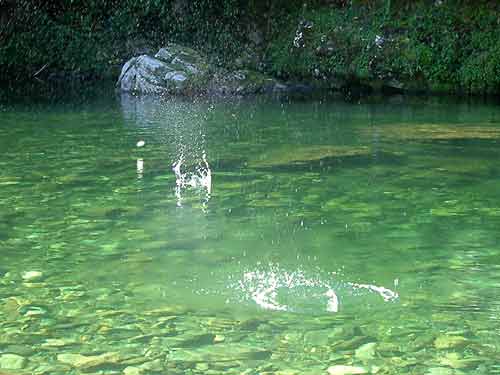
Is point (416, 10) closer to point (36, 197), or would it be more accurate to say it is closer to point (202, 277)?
point (36, 197)

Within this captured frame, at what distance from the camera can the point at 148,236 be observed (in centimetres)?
642

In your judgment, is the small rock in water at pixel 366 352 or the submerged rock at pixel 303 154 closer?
the small rock in water at pixel 366 352

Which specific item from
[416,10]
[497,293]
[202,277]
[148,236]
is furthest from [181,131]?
[416,10]

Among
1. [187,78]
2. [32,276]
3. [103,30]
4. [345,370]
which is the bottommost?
[345,370]

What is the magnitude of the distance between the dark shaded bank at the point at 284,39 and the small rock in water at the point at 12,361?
18.3 metres

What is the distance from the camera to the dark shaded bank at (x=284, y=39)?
21.4 m

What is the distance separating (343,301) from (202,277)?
1077 mm

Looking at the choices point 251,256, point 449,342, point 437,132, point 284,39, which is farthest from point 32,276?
point 284,39

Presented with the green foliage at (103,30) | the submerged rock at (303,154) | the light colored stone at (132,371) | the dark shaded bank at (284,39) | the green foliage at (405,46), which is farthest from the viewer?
the green foliage at (103,30)

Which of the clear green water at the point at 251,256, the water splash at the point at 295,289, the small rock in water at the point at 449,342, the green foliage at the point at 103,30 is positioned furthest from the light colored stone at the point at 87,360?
the green foliage at the point at 103,30

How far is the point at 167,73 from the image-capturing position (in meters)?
22.3

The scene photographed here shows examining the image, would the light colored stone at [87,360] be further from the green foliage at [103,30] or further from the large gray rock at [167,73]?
the green foliage at [103,30]

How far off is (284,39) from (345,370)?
72.4 ft

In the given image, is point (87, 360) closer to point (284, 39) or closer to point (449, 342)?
point (449, 342)
